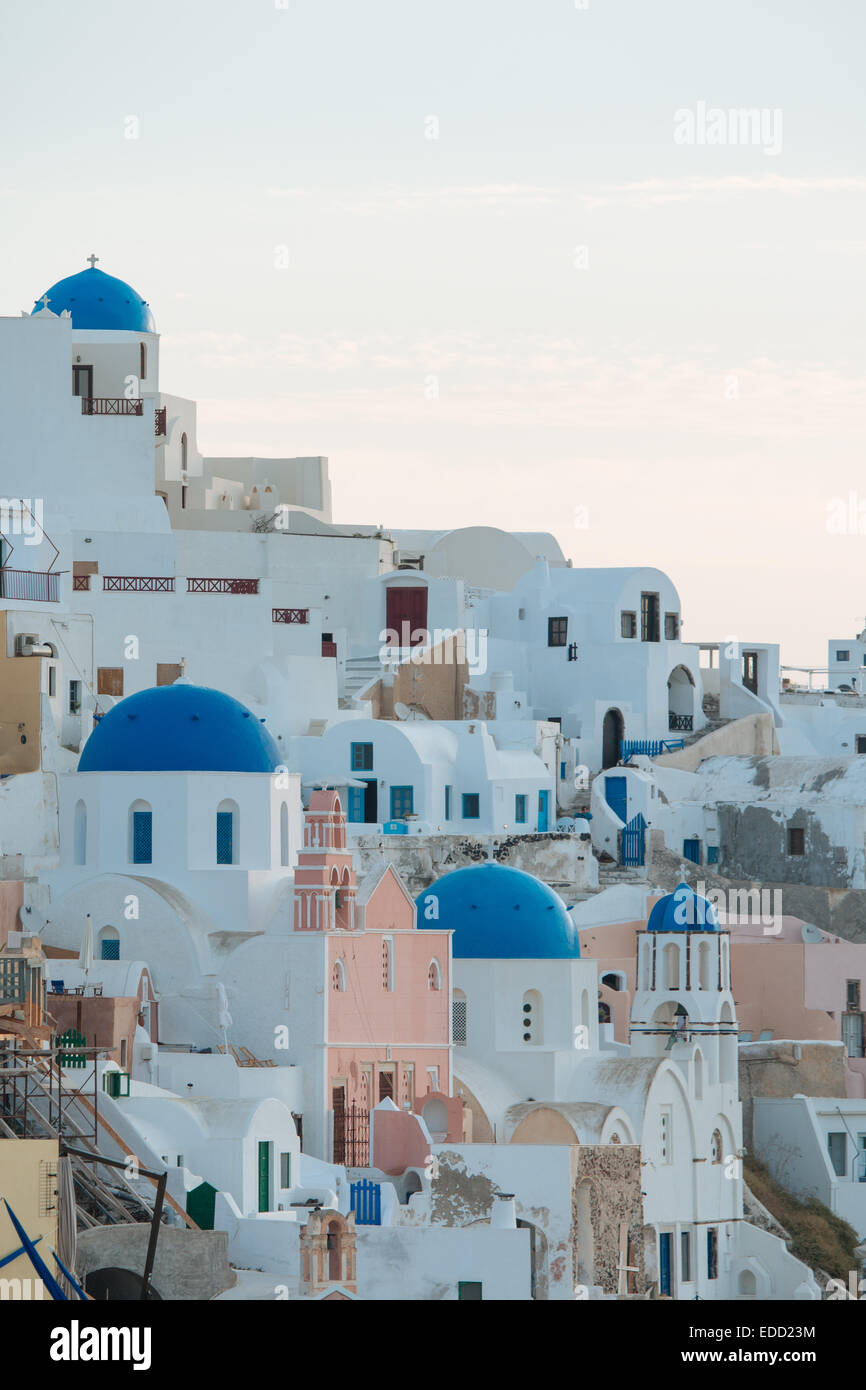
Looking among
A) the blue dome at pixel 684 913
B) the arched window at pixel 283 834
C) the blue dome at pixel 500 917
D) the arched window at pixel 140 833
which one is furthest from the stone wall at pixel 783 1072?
the arched window at pixel 140 833

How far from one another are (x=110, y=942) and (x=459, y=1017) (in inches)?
231

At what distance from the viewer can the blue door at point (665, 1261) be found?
2071 inches

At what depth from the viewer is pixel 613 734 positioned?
69688 millimetres

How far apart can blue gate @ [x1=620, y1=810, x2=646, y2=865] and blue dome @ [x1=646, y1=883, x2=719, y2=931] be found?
869 centimetres

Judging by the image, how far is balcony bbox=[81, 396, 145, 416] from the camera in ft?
213

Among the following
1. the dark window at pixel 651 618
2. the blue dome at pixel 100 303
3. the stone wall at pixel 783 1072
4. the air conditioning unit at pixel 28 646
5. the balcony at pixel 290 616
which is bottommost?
the stone wall at pixel 783 1072

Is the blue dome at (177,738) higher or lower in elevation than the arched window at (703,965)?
higher

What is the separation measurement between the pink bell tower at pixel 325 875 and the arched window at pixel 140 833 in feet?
7.68

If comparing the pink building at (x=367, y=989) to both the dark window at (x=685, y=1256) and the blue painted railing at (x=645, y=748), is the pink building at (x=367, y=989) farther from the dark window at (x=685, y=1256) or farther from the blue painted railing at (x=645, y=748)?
the blue painted railing at (x=645, y=748)

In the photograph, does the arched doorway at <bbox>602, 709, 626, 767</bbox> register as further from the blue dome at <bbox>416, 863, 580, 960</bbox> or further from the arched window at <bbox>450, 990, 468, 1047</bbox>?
the arched window at <bbox>450, 990, 468, 1047</bbox>

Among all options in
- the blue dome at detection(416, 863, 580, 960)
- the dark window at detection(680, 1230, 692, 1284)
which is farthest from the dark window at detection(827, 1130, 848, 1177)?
the blue dome at detection(416, 863, 580, 960)

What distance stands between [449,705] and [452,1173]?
772 inches

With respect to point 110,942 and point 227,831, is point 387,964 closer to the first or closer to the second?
point 227,831

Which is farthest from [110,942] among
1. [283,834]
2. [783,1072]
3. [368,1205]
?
[783,1072]
